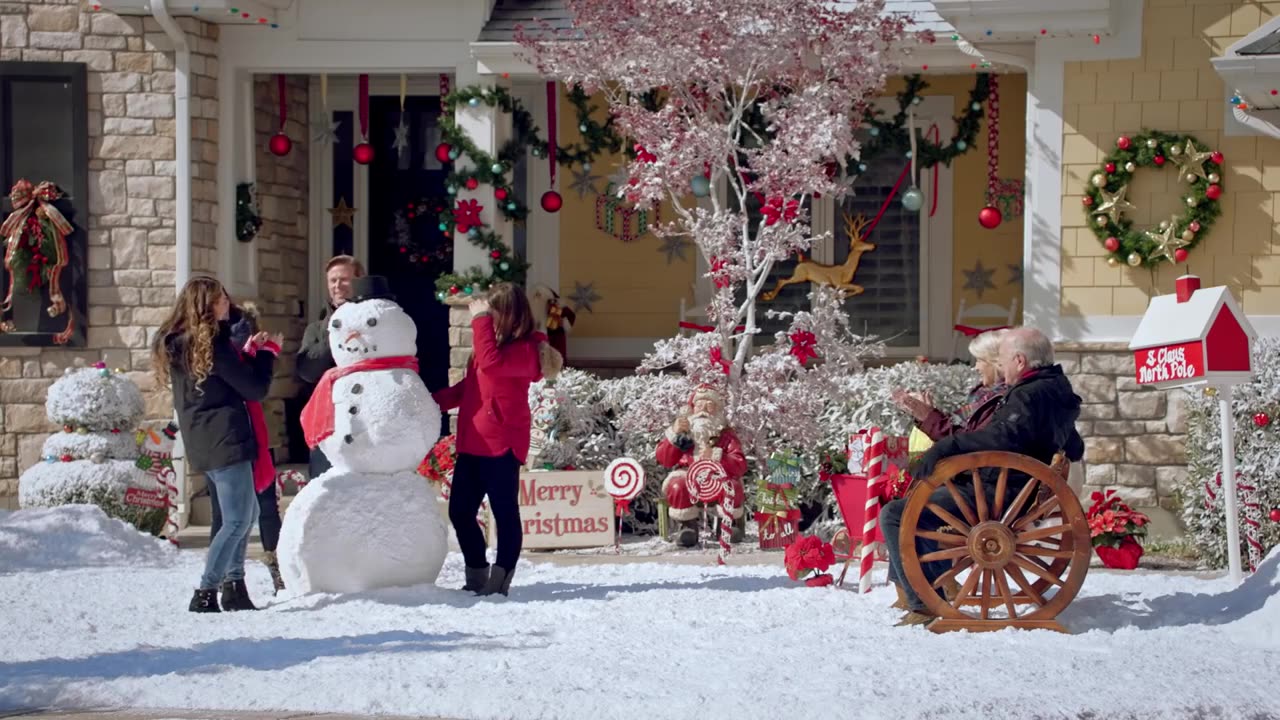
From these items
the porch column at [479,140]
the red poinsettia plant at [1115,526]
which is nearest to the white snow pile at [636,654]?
the red poinsettia plant at [1115,526]

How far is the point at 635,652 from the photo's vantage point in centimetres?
676

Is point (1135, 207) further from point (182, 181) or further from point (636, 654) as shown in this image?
point (182, 181)

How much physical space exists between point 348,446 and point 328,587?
701 mm

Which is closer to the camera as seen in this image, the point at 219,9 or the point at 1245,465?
the point at 1245,465

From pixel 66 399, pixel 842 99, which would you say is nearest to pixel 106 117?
pixel 66 399

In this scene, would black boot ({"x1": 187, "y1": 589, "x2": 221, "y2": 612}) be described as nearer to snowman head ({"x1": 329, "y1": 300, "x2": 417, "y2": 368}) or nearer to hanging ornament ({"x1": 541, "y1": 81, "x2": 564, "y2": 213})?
snowman head ({"x1": 329, "y1": 300, "x2": 417, "y2": 368})

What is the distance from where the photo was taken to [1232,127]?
435 inches

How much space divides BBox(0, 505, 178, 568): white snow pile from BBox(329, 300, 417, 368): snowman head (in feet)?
8.17

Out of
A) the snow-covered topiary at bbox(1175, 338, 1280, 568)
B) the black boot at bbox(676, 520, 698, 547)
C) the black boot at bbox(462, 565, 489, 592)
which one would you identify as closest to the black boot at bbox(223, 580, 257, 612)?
the black boot at bbox(462, 565, 489, 592)

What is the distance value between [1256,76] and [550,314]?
5906 mm

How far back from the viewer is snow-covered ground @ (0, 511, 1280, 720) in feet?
19.4

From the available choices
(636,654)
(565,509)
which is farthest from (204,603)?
(565,509)

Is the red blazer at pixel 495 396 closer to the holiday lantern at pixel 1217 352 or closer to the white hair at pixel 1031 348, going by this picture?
the white hair at pixel 1031 348

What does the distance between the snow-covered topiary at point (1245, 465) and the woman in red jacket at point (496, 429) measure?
4.26 metres
